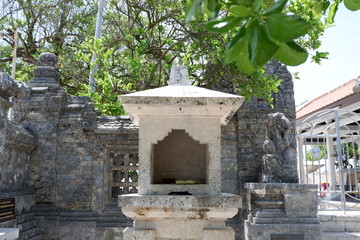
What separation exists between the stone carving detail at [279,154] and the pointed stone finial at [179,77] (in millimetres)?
3765

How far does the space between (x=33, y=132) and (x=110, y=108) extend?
75.5 inches

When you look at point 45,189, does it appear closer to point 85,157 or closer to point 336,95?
point 85,157

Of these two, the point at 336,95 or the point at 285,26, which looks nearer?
the point at 285,26

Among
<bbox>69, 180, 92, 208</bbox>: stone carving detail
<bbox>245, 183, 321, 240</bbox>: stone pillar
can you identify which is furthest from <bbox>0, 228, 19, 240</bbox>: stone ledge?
<bbox>245, 183, 321, 240</bbox>: stone pillar

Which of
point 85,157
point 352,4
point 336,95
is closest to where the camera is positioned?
point 352,4

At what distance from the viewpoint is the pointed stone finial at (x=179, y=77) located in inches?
169

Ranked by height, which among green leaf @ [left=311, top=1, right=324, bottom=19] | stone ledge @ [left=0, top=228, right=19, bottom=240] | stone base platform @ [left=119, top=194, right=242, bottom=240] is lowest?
stone ledge @ [left=0, top=228, right=19, bottom=240]

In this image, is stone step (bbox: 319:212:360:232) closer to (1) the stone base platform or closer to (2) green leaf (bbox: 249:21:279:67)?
(1) the stone base platform

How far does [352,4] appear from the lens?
147cm

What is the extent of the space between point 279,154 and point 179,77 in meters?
4.05

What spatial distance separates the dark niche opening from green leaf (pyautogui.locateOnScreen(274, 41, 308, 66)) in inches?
133

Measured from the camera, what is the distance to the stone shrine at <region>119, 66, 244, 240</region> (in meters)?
3.57

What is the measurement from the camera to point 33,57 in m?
12.8

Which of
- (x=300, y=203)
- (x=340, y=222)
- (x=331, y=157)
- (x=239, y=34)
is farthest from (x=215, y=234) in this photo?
(x=331, y=157)
